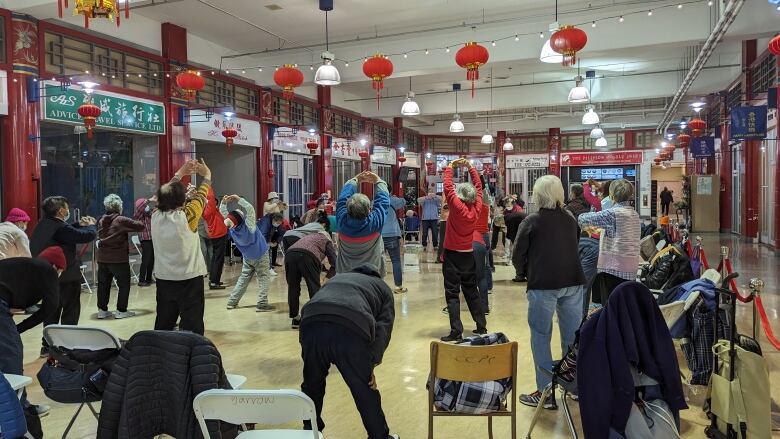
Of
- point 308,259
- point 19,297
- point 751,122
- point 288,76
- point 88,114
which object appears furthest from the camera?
point 751,122

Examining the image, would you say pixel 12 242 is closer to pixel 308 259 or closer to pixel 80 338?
pixel 80 338

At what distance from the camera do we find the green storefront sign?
8094 millimetres

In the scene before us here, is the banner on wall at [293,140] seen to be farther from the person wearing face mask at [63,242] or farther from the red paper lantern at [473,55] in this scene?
the person wearing face mask at [63,242]

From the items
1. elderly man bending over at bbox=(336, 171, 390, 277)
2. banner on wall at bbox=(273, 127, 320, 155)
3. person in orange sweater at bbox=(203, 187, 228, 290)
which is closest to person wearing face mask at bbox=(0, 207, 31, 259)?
elderly man bending over at bbox=(336, 171, 390, 277)

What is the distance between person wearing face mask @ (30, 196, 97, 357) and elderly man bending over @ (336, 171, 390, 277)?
89.0 inches

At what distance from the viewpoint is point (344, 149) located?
16812 millimetres

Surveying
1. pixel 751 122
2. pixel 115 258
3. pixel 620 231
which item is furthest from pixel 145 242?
pixel 751 122

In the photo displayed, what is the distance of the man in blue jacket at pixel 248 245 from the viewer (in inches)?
251

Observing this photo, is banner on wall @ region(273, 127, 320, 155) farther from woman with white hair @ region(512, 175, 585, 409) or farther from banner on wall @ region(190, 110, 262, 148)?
woman with white hair @ region(512, 175, 585, 409)

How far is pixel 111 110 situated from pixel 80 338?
7326mm

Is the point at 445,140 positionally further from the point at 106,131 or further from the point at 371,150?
the point at 106,131

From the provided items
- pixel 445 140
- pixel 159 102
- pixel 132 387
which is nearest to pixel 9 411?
pixel 132 387

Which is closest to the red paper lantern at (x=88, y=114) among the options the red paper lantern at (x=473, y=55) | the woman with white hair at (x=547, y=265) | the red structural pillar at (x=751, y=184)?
the red paper lantern at (x=473, y=55)

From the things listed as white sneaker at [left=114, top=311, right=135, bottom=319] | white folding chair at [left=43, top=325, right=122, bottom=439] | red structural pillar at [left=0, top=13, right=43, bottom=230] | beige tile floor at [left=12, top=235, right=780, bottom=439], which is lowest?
beige tile floor at [left=12, top=235, right=780, bottom=439]
